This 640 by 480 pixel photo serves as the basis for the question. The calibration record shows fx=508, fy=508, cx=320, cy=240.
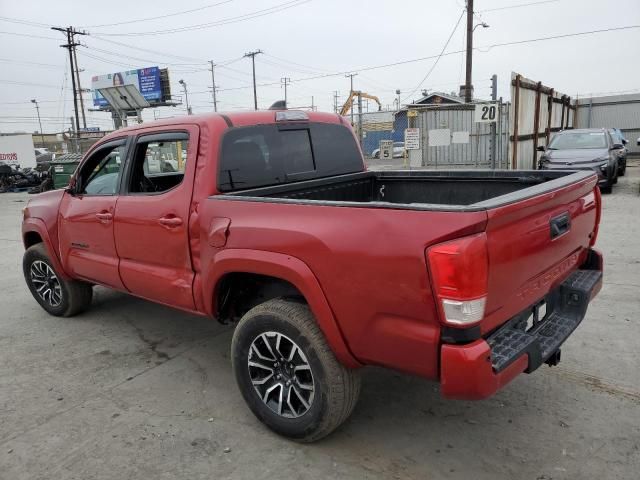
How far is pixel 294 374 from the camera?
291 centimetres

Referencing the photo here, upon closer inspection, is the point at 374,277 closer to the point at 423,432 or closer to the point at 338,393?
the point at 338,393

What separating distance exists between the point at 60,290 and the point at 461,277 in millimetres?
4470

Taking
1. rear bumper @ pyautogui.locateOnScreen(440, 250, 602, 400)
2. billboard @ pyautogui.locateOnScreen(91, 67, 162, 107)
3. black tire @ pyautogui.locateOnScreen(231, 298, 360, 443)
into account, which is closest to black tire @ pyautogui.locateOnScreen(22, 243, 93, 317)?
black tire @ pyautogui.locateOnScreen(231, 298, 360, 443)

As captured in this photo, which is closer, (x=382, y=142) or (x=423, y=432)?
(x=423, y=432)

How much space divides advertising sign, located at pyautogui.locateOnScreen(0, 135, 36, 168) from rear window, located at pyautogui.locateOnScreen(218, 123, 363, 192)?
24.8 metres

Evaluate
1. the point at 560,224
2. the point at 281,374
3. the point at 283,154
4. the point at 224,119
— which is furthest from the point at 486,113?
the point at 281,374

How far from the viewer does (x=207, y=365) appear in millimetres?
4051

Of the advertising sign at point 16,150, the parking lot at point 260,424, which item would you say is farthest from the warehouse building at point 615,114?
the advertising sign at point 16,150

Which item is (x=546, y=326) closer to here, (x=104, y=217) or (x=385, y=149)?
(x=104, y=217)

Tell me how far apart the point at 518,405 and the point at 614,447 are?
60 cm

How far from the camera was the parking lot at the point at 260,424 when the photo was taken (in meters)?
2.76

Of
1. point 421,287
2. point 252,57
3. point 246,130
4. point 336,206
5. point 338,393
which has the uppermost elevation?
point 252,57

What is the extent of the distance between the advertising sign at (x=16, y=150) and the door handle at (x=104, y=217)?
78.4 ft

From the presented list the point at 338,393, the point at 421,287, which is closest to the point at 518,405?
the point at 338,393
